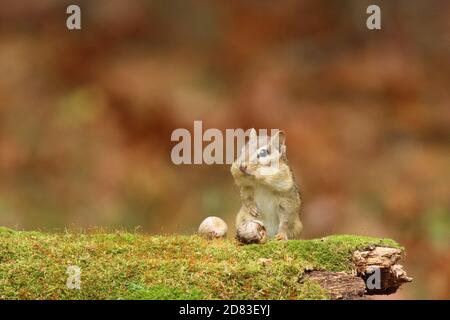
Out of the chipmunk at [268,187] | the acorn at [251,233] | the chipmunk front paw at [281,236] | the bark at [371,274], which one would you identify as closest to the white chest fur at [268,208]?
the chipmunk at [268,187]

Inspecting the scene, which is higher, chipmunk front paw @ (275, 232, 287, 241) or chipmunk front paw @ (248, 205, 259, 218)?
chipmunk front paw @ (248, 205, 259, 218)

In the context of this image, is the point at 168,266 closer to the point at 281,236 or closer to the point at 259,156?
the point at 281,236

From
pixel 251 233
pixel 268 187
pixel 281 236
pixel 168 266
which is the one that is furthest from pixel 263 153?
pixel 168 266

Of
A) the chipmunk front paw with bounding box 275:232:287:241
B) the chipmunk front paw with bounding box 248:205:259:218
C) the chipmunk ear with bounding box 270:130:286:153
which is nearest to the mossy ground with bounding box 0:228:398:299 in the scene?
the chipmunk front paw with bounding box 275:232:287:241

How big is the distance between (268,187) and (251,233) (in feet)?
2.11

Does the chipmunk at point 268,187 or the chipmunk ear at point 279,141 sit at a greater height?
the chipmunk ear at point 279,141

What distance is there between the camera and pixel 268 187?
5703mm

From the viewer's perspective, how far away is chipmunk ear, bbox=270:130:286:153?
5641 mm

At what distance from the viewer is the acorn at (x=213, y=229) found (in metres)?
5.49

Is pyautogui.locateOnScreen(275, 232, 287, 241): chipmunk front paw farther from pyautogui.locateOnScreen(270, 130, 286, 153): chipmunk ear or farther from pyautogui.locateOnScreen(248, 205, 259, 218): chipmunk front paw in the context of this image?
pyautogui.locateOnScreen(270, 130, 286, 153): chipmunk ear

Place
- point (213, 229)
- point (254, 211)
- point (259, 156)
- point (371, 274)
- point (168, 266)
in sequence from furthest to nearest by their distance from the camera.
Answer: point (254, 211)
point (259, 156)
point (213, 229)
point (371, 274)
point (168, 266)

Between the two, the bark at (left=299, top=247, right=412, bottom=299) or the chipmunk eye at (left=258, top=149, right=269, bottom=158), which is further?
the chipmunk eye at (left=258, top=149, right=269, bottom=158)

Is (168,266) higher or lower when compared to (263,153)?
lower

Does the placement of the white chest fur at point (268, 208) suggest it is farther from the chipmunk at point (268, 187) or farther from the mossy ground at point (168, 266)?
the mossy ground at point (168, 266)
